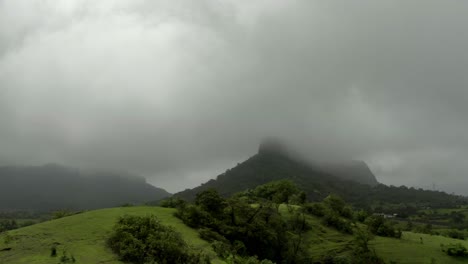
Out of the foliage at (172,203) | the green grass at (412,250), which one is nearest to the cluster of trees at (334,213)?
the green grass at (412,250)

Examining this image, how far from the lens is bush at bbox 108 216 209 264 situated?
30500 mm

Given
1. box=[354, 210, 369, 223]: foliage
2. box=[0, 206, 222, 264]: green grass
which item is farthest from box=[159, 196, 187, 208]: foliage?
box=[354, 210, 369, 223]: foliage

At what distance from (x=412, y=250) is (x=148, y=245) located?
148ft

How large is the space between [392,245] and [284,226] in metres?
19.5

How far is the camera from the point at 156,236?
32750mm

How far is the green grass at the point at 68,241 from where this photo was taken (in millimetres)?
28780

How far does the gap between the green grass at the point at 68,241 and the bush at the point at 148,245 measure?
100 centimetres

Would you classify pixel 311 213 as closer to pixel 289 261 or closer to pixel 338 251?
pixel 338 251

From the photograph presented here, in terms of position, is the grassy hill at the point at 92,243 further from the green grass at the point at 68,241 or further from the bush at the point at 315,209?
the bush at the point at 315,209

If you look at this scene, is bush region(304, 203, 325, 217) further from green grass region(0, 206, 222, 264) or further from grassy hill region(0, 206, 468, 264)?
green grass region(0, 206, 222, 264)

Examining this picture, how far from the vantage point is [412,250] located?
Answer: 2392 inches

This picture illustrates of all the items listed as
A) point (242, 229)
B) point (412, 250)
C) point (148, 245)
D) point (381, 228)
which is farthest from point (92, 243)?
point (381, 228)

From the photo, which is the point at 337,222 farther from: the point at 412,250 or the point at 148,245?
the point at 148,245

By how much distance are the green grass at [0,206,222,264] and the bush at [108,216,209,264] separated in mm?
999
